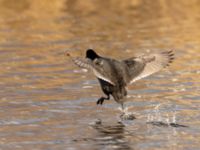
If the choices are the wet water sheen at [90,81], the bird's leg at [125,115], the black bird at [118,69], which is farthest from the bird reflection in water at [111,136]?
the black bird at [118,69]

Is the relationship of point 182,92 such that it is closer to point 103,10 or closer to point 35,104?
point 35,104

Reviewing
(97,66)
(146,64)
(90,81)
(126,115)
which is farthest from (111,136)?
(90,81)

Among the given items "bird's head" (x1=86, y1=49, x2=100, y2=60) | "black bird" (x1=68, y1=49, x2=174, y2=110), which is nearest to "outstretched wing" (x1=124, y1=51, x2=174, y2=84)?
"black bird" (x1=68, y1=49, x2=174, y2=110)

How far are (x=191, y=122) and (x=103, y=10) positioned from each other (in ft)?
48.4

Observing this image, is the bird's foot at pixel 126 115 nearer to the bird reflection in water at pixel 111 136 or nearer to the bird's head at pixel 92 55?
the bird reflection in water at pixel 111 136

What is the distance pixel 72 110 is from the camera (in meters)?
11.9

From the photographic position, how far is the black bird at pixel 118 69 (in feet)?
37.4

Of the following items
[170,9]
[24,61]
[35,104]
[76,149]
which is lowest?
[76,149]

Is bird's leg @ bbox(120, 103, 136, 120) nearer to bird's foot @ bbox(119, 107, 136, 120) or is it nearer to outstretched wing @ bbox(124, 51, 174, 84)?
bird's foot @ bbox(119, 107, 136, 120)

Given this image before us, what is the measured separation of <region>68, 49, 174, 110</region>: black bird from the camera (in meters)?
11.4

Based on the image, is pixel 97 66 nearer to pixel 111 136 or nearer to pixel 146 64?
pixel 146 64

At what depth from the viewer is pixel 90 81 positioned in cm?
1439

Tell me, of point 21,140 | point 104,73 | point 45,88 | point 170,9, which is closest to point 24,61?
point 45,88

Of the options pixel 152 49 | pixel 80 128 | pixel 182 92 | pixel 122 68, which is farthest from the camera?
pixel 152 49
